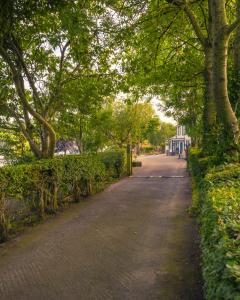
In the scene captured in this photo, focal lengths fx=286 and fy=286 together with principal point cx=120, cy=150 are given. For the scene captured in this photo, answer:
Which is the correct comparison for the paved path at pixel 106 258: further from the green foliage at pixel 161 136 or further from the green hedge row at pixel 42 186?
the green foliage at pixel 161 136

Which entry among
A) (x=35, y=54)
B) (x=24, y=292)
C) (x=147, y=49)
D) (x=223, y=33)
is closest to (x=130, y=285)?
(x=24, y=292)

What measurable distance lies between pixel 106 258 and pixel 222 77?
571cm

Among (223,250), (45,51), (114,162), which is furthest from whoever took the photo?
(114,162)

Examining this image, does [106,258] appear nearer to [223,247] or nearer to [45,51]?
[223,247]

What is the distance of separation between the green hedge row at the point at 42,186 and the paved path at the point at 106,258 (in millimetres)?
592

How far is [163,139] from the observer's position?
262ft

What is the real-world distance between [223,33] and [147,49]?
6283 mm

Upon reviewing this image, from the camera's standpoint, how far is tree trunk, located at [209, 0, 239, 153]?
796cm

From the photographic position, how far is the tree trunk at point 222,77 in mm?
7965

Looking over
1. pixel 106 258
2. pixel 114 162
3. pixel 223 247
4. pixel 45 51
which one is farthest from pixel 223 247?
pixel 114 162

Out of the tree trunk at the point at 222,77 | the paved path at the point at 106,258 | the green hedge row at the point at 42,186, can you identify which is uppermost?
the tree trunk at the point at 222,77

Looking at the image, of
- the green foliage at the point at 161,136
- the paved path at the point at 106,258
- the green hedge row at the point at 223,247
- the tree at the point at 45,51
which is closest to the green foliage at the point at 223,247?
the green hedge row at the point at 223,247

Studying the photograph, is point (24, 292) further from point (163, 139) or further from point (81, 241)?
point (163, 139)

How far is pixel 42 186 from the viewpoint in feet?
29.5
